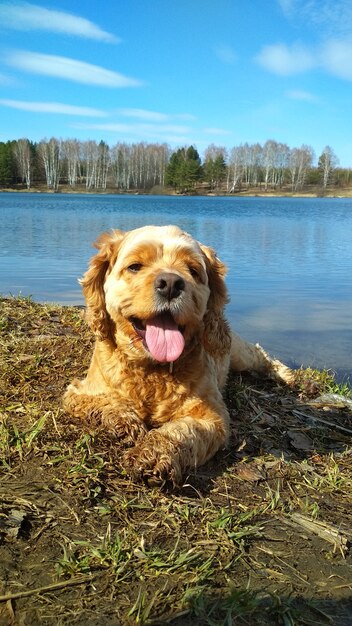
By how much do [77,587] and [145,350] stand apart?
1849mm

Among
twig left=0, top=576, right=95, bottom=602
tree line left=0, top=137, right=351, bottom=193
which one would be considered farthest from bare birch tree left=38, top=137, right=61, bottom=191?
twig left=0, top=576, right=95, bottom=602

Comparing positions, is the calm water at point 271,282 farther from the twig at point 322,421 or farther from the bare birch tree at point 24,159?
the bare birch tree at point 24,159

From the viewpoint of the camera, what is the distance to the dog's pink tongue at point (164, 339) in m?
3.96

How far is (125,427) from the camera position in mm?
4043

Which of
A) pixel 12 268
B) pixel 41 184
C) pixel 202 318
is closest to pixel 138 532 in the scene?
pixel 202 318

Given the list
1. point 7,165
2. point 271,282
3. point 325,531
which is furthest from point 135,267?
point 7,165

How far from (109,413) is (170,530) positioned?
1.23m


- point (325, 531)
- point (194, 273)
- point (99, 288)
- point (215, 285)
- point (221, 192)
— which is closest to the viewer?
point (325, 531)

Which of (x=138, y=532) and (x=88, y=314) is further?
(x=88, y=314)

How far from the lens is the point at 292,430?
507 cm

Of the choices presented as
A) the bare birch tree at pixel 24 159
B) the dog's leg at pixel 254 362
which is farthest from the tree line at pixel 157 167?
the dog's leg at pixel 254 362

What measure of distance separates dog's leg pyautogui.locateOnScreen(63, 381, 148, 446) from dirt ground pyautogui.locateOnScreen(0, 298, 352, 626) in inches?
4.2

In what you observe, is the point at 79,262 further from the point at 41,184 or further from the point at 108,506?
the point at 41,184

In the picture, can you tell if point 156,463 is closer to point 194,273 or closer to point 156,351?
point 156,351
